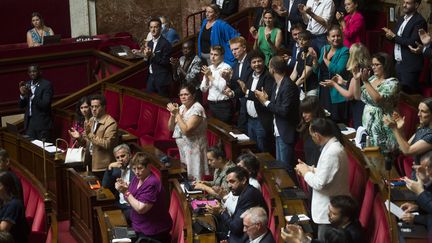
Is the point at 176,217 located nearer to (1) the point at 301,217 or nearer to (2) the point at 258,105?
(1) the point at 301,217

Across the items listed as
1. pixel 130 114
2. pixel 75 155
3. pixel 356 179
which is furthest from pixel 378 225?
pixel 130 114

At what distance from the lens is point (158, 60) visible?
359 inches

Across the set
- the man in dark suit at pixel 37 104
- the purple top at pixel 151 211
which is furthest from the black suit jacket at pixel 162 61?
the purple top at pixel 151 211

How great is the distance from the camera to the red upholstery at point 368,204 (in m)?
5.59

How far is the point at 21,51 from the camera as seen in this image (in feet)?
35.0

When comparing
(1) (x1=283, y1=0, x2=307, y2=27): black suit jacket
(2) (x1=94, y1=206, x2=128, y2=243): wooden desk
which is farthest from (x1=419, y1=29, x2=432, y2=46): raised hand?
(2) (x1=94, y1=206, x2=128, y2=243): wooden desk

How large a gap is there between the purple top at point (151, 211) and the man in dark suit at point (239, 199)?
491mm

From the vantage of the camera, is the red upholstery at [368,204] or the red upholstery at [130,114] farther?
the red upholstery at [130,114]

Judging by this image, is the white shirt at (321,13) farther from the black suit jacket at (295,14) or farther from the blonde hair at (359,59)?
the blonde hair at (359,59)

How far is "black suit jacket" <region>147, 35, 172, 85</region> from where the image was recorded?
9094 millimetres

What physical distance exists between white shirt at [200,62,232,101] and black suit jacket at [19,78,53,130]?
1.81m

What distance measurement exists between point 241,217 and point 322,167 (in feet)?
1.91

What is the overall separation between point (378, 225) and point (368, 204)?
0.28 m

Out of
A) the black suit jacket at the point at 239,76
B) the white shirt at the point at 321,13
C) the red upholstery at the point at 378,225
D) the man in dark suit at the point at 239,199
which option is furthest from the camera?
the white shirt at the point at 321,13
